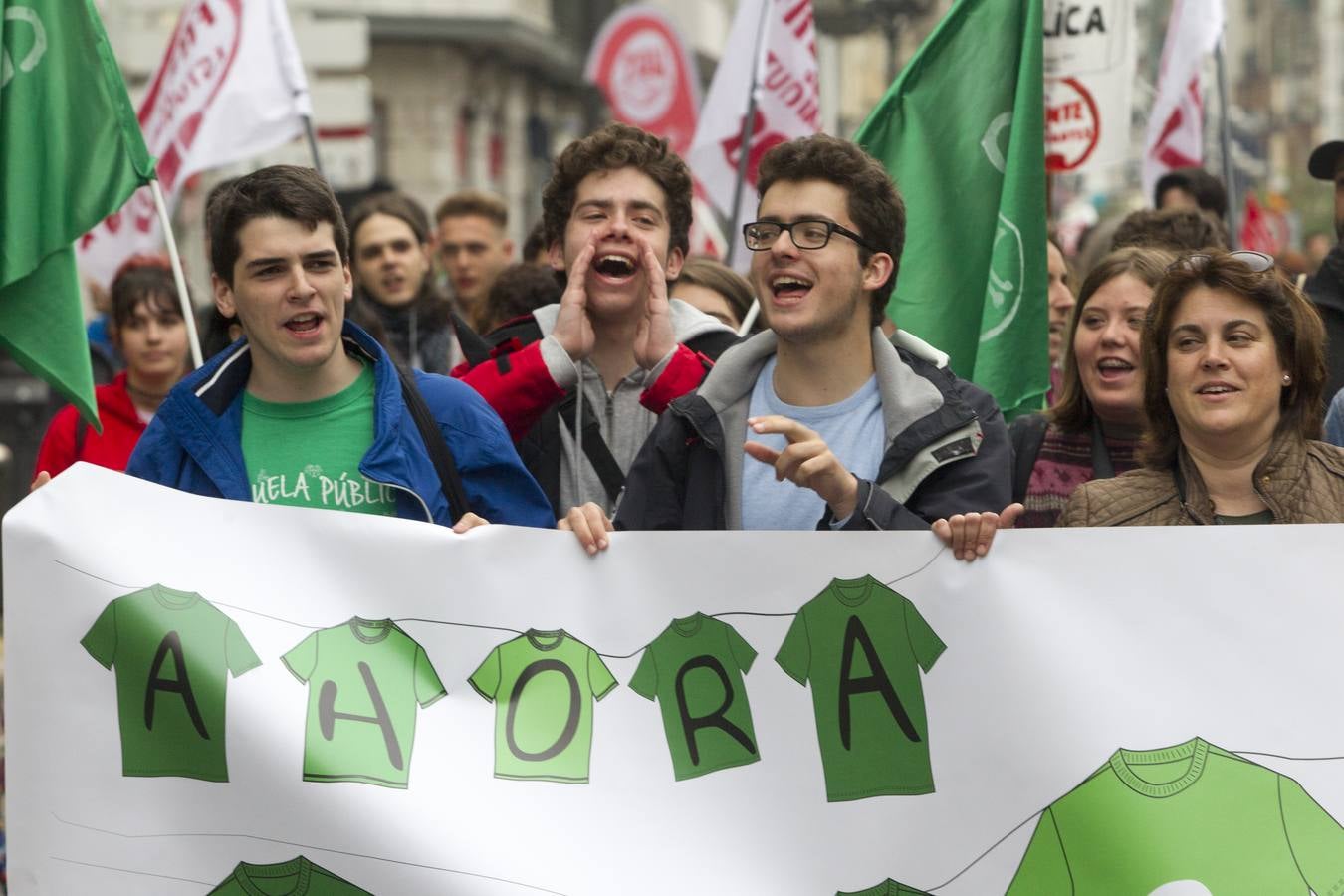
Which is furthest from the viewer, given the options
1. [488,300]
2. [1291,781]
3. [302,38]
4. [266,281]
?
[302,38]

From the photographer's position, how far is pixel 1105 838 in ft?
10.9

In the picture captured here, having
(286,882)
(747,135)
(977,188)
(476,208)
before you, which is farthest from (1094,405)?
(476,208)

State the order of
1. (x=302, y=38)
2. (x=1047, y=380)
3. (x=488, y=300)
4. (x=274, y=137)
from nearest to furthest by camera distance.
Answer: (x=1047, y=380)
(x=488, y=300)
(x=274, y=137)
(x=302, y=38)

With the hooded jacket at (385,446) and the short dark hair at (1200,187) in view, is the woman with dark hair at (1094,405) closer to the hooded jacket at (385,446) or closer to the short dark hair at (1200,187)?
the hooded jacket at (385,446)

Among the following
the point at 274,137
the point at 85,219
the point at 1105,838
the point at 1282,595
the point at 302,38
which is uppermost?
the point at 302,38

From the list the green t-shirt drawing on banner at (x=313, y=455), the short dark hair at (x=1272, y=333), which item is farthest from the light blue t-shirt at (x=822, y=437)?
the green t-shirt drawing on banner at (x=313, y=455)

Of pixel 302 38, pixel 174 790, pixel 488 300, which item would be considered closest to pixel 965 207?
pixel 488 300

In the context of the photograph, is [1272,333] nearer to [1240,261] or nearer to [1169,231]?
[1240,261]

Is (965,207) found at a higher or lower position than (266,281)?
higher

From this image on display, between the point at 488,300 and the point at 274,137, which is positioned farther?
the point at 274,137

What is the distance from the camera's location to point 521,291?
5836 mm

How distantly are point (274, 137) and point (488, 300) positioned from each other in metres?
1.65

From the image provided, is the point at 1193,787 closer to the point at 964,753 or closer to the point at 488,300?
the point at 964,753

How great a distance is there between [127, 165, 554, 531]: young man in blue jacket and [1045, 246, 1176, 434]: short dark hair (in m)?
1.24
